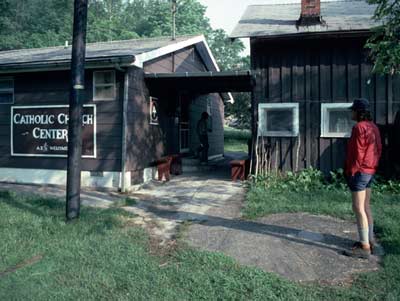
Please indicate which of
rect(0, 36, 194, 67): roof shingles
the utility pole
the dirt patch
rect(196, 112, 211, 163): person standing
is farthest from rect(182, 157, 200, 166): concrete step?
the utility pole

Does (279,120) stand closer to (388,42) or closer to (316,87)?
(316,87)

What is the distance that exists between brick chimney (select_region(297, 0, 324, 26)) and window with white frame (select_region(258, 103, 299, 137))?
2002 mm

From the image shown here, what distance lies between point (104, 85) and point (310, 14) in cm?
528

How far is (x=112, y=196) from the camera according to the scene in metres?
8.61

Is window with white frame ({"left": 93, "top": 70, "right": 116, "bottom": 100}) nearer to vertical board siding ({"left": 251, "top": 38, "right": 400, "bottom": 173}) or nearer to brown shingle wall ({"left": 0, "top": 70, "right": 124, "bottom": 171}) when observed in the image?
brown shingle wall ({"left": 0, "top": 70, "right": 124, "bottom": 171})

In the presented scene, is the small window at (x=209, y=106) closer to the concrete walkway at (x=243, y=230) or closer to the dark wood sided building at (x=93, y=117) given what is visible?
the dark wood sided building at (x=93, y=117)

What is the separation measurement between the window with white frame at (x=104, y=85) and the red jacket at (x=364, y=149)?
6332 mm

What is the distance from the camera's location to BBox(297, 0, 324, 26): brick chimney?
9.35 m

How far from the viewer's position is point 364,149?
458 centimetres

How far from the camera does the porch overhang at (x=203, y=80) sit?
948 centimetres

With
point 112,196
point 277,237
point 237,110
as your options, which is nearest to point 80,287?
point 277,237

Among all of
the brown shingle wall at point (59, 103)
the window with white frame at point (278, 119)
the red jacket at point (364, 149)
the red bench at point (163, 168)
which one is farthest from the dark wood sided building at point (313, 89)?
the red jacket at point (364, 149)

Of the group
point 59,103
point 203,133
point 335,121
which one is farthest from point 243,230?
point 203,133

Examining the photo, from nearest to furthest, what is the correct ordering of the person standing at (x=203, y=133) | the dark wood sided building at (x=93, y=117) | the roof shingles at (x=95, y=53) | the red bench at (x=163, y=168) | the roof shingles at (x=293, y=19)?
the roof shingles at (x=293, y=19) < the dark wood sided building at (x=93, y=117) < the roof shingles at (x=95, y=53) < the red bench at (x=163, y=168) < the person standing at (x=203, y=133)
